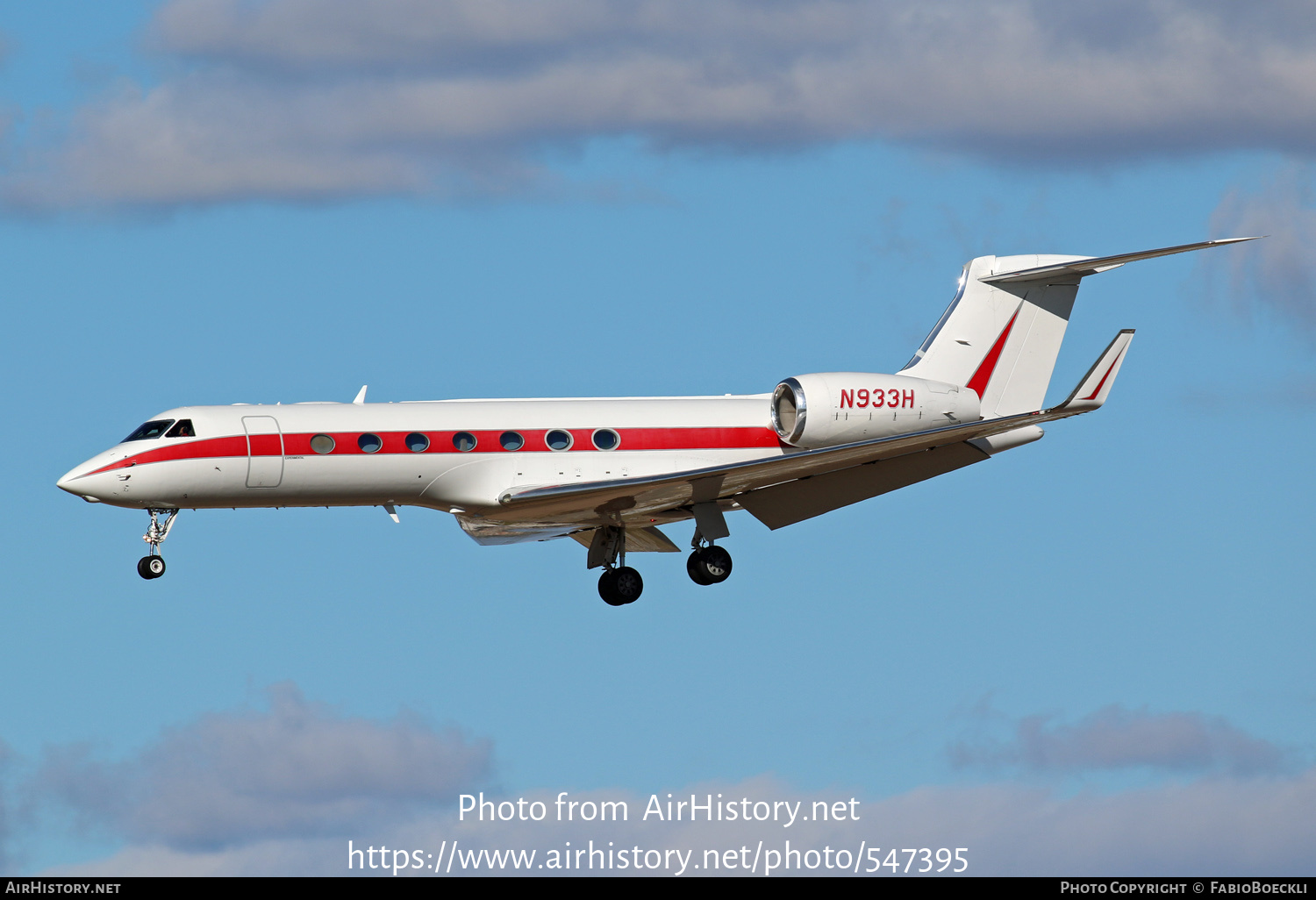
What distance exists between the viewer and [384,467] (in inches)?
1170

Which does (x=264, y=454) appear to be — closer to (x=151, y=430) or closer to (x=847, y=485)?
(x=151, y=430)

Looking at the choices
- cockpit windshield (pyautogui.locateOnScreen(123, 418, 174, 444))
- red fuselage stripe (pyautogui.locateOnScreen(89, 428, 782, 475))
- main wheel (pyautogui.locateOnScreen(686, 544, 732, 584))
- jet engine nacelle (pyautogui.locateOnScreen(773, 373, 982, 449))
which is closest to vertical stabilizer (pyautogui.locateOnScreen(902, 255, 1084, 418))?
jet engine nacelle (pyautogui.locateOnScreen(773, 373, 982, 449))

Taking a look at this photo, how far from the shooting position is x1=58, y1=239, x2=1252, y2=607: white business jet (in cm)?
2944

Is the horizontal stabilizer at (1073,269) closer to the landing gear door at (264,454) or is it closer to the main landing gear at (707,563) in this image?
the main landing gear at (707,563)

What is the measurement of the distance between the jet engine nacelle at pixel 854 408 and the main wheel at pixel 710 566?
2.42 m

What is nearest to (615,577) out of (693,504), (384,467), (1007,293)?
(693,504)

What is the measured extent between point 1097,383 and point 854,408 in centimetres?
510

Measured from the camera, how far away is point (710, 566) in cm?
3120

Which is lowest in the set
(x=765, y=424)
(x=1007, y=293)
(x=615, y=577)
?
(x=615, y=577)

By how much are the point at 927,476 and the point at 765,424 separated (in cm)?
331

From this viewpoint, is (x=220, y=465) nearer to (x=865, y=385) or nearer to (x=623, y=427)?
(x=623, y=427)

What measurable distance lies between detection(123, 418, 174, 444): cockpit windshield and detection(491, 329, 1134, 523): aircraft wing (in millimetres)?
5887
